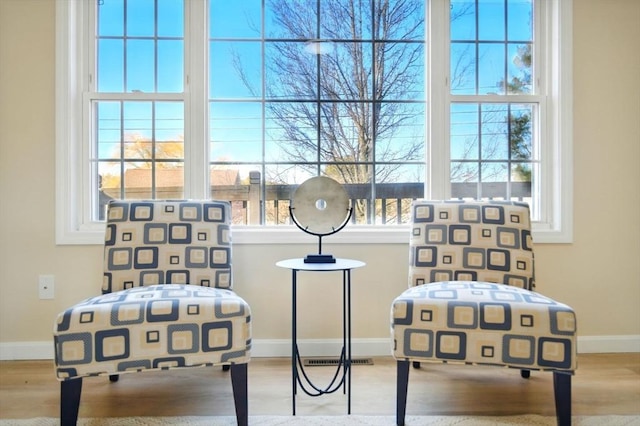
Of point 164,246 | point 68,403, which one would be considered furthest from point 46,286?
point 68,403

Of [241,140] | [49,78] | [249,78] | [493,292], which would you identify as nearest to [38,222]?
[49,78]

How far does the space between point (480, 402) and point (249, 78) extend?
2.05 meters

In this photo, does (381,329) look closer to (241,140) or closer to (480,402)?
(480,402)

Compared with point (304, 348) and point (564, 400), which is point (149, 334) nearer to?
point (304, 348)

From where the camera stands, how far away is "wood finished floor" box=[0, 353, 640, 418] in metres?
1.73

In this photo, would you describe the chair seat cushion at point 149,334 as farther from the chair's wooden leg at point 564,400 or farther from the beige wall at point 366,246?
the chair's wooden leg at point 564,400

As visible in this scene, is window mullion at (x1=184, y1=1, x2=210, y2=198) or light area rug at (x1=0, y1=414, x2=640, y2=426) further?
window mullion at (x1=184, y1=1, x2=210, y2=198)

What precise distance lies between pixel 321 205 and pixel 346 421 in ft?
2.90

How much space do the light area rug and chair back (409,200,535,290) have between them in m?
0.57

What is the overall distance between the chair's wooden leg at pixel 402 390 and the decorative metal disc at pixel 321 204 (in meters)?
0.66

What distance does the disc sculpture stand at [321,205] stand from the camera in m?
1.90

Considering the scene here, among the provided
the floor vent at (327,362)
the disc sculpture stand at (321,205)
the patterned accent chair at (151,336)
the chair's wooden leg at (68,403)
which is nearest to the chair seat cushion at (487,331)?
the disc sculpture stand at (321,205)

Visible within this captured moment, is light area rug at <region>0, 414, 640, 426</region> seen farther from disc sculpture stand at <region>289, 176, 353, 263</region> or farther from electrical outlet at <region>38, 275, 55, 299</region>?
electrical outlet at <region>38, 275, 55, 299</region>

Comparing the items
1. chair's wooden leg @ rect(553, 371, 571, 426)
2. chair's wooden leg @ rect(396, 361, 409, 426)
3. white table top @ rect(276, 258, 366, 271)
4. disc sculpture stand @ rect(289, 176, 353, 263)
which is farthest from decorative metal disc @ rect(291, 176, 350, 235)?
chair's wooden leg @ rect(553, 371, 571, 426)
